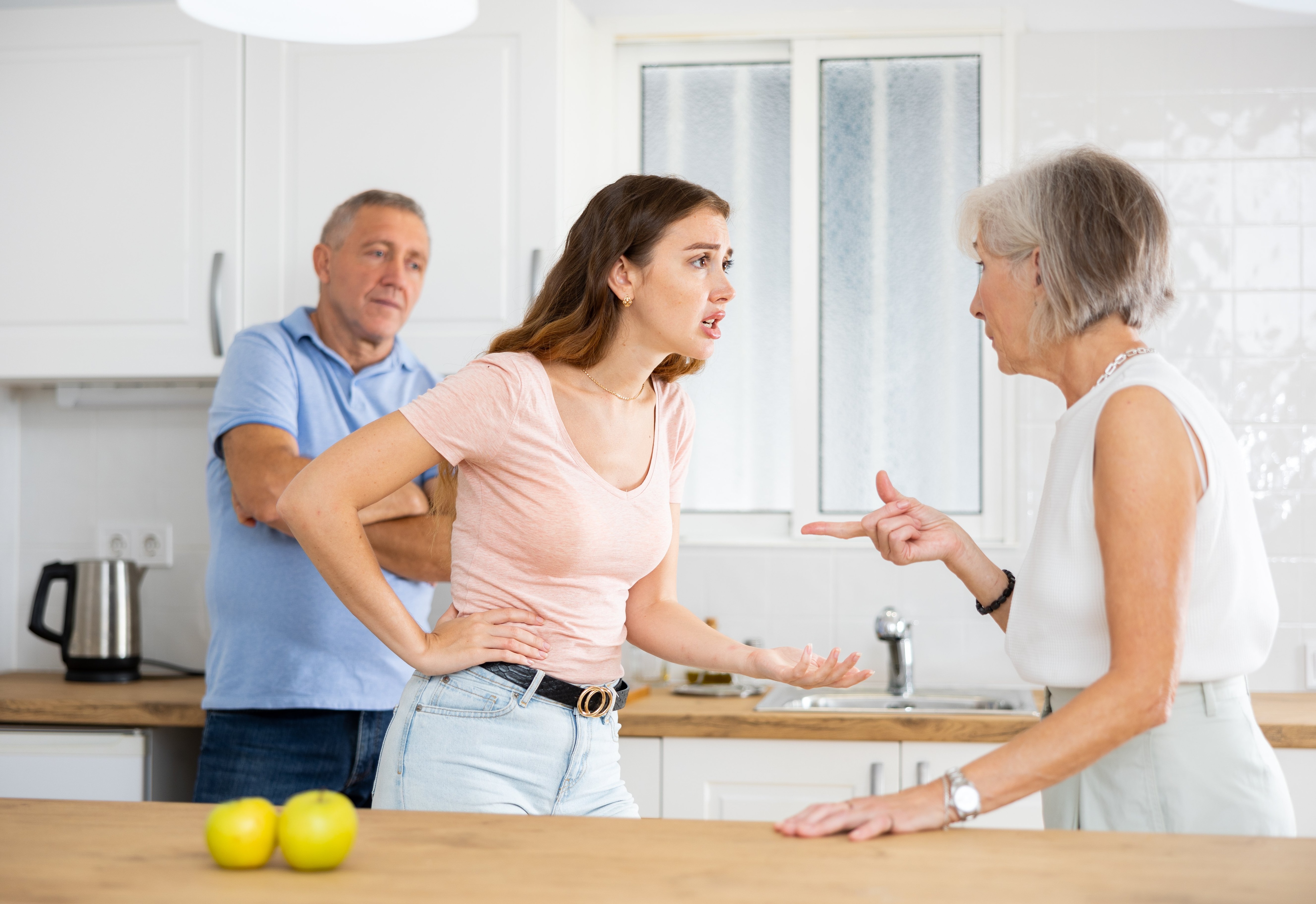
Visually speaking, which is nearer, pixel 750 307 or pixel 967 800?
pixel 967 800

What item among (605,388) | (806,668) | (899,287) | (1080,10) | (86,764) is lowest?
(86,764)

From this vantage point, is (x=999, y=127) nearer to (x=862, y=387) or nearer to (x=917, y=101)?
(x=917, y=101)

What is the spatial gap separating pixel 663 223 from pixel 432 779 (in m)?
0.78

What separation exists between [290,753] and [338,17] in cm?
123

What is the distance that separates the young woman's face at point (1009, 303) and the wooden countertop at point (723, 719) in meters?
1.04

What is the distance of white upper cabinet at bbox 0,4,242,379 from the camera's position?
254 cm

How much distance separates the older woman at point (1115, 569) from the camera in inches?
42.8

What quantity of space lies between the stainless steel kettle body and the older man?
2.09 ft

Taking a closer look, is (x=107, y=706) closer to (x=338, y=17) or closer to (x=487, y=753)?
(x=487, y=753)

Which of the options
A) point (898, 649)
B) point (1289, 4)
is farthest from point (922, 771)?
point (1289, 4)

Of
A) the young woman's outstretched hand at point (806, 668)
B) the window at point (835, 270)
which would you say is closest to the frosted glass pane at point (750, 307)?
the window at point (835, 270)

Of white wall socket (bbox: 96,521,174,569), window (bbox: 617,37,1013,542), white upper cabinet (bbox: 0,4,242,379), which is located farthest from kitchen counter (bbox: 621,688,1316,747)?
white wall socket (bbox: 96,521,174,569)

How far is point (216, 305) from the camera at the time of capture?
99.2 inches

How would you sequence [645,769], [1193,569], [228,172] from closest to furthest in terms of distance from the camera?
[1193,569] < [645,769] < [228,172]
